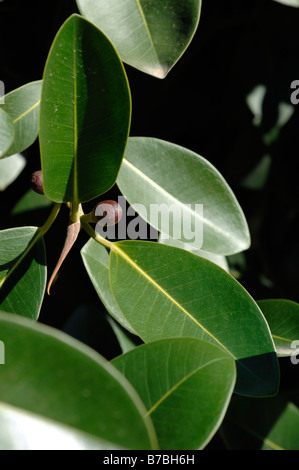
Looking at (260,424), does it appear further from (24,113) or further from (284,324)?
(24,113)

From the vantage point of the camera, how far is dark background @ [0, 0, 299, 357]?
112cm

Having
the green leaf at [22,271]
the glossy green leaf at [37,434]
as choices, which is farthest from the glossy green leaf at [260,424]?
the glossy green leaf at [37,434]

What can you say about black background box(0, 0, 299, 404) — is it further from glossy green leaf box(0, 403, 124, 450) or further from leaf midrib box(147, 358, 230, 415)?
glossy green leaf box(0, 403, 124, 450)

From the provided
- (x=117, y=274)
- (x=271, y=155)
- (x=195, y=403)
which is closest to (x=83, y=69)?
(x=117, y=274)

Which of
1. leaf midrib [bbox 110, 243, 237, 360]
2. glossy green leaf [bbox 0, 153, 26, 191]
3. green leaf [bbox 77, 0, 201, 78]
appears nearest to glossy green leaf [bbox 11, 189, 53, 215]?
glossy green leaf [bbox 0, 153, 26, 191]

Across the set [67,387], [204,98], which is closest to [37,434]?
[67,387]

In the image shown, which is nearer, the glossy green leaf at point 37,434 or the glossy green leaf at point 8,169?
the glossy green leaf at point 37,434

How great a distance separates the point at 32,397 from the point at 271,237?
4.36 feet

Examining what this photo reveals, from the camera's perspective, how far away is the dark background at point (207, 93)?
112cm

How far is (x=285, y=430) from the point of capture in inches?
39.4

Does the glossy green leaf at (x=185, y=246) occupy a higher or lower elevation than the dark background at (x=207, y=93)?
lower

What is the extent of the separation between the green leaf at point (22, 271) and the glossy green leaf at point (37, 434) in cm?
27

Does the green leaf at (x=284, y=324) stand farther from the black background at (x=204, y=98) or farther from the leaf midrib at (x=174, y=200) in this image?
the black background at (x=204, y=98)

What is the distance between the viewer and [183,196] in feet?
2.87
